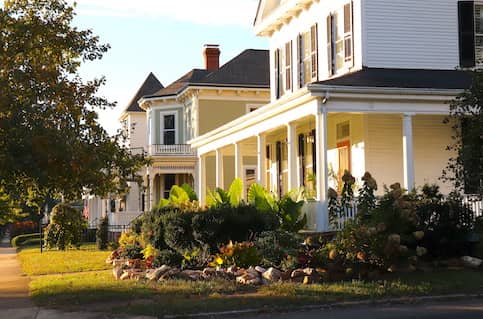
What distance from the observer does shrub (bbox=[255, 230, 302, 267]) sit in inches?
612

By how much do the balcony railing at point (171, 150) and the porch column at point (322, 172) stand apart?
19.9 m

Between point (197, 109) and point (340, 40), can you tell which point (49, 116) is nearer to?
point (340, 40)

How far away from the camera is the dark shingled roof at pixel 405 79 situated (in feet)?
62.0

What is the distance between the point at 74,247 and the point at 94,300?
2024 centimetres

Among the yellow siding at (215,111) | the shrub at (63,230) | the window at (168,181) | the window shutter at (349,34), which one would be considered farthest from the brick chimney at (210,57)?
the window shutter at (349,34)

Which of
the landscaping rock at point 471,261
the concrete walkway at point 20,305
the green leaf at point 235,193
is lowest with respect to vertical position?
the concrete walkway at point 20,305

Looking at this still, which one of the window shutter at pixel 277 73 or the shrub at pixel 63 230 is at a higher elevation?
the window shutter at pixel 277 73

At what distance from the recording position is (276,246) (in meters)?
15.7

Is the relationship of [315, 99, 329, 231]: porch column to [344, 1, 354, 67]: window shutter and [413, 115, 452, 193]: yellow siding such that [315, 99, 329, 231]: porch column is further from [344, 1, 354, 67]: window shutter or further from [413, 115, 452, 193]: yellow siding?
[413, 115, 452, 193]: yellow siding

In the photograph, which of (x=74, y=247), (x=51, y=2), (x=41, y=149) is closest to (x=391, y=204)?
(x=41, y=149)

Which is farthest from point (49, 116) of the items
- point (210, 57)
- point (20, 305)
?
point (210, 57)

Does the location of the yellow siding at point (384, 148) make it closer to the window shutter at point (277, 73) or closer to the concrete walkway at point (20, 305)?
the window shutter at point (277, 73)

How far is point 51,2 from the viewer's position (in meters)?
15.4

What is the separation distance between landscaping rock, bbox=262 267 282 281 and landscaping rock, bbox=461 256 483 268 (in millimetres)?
4174
